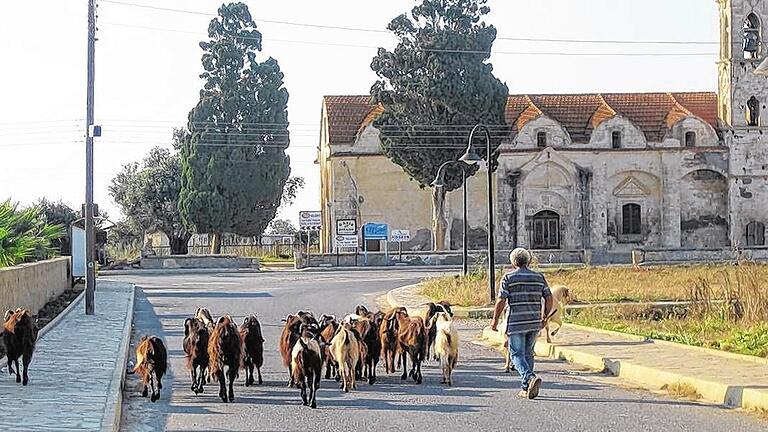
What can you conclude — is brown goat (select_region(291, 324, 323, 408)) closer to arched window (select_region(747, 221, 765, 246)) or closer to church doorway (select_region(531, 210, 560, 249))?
church doorway (select_region(531, 210, 560, 249))

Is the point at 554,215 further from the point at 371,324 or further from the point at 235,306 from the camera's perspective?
the point at 371,324

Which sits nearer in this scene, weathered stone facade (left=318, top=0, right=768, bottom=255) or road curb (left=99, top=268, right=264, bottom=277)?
road curb (left=99, top=268, right=264, bottom=277)

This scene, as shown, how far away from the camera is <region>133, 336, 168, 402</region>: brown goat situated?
559 inches

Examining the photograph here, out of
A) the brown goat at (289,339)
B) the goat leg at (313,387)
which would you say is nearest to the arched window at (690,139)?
the brown goat at (289,339)

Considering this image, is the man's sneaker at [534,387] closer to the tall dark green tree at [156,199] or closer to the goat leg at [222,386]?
the goat leg at [222,386]

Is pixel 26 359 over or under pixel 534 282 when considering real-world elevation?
under

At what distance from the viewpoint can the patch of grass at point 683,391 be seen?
14.1 metres

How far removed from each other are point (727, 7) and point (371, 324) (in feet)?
166

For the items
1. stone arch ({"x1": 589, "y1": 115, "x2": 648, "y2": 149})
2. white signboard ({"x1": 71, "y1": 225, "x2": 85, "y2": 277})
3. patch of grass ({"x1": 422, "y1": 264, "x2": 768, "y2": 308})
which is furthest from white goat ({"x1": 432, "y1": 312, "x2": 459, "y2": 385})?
stone arch ({"x1": 589, "y1": 115, "x2": 648, "y2": 149})

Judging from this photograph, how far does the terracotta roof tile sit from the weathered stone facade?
8.0 inches

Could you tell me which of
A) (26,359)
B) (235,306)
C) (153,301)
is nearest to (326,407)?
(26,359)

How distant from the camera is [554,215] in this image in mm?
65938

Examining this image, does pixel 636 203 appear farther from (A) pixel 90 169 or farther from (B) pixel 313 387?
(B) pixel 313 387

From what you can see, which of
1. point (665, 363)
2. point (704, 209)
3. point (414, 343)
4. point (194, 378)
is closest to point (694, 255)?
point (704, 209)
